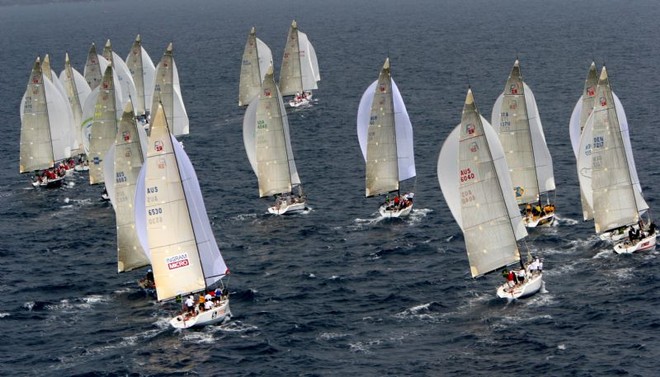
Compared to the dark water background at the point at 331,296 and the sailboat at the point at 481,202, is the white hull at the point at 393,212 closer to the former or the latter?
the dark water background at the point at 331,296

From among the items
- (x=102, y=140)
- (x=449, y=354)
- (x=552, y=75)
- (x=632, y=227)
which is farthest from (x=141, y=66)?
(x=449, y=354)

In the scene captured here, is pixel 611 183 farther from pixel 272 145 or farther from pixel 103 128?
pixel 103 128

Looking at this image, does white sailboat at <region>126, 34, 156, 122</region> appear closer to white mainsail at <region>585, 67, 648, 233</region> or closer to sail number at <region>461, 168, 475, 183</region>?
white mainsail at <region>585, 67, 648, 233</region>

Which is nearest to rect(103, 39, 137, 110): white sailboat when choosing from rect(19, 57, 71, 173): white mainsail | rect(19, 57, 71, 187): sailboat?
rect(19, 57, 71, 173): white mainsail

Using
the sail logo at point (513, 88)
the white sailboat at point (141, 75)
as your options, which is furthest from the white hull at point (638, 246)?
the white sailboat at point (141, 75)

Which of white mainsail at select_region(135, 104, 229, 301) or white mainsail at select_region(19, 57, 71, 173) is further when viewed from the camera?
white mainsail at select_region(19, 57, 71, 173)

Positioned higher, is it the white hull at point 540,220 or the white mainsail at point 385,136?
the white mainsail at point 385,136

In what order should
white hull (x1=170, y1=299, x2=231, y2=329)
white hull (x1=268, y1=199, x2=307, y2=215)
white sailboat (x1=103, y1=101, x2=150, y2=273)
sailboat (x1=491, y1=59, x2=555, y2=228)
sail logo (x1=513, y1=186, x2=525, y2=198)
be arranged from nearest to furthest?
white hull (x1=170, y1=299, x2=231, y2=329)
white sailboat (x1=103, y1=101, x2=150, y2=273)
sailboat (x1=491, y1=59, x2=555, y2=228)
sail logo (x1=513, y1=186, x2=525, y2=198)
white hull (x1=268, y1=199, x2=307, y2=215)
